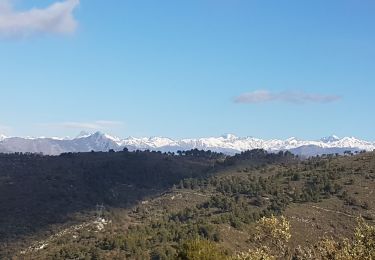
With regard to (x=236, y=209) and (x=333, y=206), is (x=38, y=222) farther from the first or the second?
(x=333, y=206)

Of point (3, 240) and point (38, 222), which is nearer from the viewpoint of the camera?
point (3, 240)

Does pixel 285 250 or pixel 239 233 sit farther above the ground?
pixel 285 250

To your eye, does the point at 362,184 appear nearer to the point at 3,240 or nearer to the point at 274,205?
the point at 274,205

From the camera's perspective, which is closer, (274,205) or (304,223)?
(304,223)

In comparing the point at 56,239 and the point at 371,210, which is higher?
the point at 371,210

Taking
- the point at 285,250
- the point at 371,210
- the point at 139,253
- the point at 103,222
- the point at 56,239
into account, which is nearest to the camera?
the point at 285,250

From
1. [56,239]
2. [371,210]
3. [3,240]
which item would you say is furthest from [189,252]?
[3,240]

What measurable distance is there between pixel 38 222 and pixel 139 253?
3084 inches

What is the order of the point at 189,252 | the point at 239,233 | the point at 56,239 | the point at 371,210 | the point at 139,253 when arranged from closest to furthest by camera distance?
the point at 189,252, the point at 139,253, the point at 239,233, the point at 371,210, the point at 56,239

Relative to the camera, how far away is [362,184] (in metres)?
181

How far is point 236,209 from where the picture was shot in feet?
569

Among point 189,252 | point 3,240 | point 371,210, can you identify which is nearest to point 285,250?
point 189,252

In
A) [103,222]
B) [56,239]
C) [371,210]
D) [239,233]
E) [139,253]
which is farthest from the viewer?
[103,222]

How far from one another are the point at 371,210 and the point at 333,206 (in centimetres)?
1258
